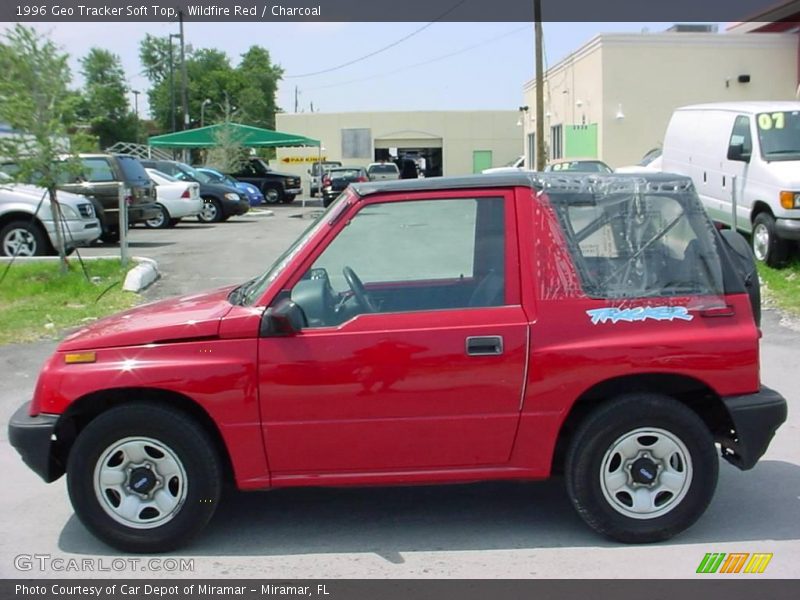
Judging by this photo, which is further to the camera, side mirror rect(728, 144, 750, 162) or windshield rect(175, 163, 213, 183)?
windshield rect(175, 163, 213, 183)

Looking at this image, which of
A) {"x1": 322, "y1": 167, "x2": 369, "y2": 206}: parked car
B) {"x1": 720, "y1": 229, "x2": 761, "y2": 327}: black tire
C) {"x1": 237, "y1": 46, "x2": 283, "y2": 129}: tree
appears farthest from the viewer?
{"x1": 237, "y1": 46, "x2": 283, "y2": 129}: tree

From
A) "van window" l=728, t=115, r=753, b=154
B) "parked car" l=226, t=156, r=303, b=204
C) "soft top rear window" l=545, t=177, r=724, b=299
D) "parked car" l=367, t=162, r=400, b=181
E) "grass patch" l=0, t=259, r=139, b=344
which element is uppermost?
"parked car" l=367, t=162, r=400, b=181

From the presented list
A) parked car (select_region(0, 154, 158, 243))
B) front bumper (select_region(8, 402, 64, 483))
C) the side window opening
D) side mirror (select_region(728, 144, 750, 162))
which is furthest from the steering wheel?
parked car (select_region(0, 154, 158, 243))

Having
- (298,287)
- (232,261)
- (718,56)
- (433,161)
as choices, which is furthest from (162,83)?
(298,287)

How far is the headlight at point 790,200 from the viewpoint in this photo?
36.4ft

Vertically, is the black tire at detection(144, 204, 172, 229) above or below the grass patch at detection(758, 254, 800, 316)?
above

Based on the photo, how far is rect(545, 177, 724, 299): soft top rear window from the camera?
4473 millimetres

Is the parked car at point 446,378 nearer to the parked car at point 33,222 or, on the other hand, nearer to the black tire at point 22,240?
the parked car at point 33,222

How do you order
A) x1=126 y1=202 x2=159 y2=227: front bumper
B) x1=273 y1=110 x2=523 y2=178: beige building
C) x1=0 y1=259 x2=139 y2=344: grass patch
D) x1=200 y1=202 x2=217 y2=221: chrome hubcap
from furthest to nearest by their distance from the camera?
x1=273 y1=110 x2=523 y2=178: beige building
x1=200 y1=202 x2=217 y2=221: chrome hubcap
x1=126 y1=202 x2=159 y2=227: front bumper
x1=0 y1=259 x2=139 y2=344: grass patch

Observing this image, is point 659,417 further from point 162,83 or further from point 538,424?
point 162,83

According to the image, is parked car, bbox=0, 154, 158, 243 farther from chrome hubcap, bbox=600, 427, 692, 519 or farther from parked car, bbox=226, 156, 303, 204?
parked car, bbox=226, 156, 303, 204

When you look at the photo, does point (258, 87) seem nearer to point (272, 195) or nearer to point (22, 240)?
point (272, 195)

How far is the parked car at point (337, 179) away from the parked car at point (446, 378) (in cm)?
3148

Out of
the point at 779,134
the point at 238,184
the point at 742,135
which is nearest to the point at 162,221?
the point at 238,184
